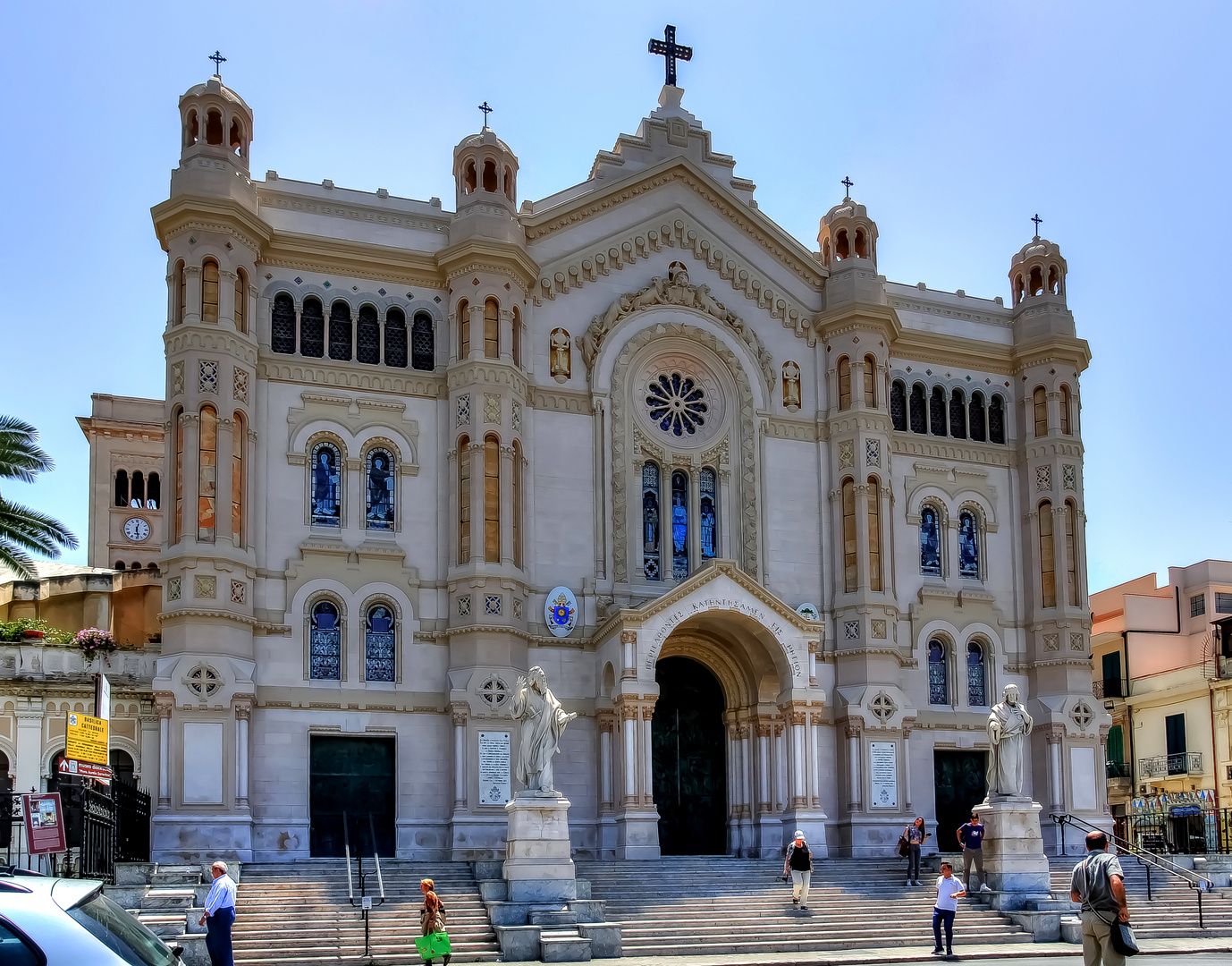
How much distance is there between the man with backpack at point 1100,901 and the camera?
49.1 feet

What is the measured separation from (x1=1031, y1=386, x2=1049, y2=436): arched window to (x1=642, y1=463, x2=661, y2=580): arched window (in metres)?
11.7

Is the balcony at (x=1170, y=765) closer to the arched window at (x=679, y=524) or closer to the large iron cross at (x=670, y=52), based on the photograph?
the arched window at (x=679, y=524)

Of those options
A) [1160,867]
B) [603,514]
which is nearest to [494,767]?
[603,514]

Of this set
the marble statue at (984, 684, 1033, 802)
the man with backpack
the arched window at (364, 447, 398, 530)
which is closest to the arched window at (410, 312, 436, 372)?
the arched window at (364, 447, 398, 530)

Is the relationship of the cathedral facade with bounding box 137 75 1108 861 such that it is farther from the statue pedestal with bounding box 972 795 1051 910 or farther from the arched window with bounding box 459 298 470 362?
the statue pedestal with bounding box 972 795 1051 910

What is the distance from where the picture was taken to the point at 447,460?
1410 inches

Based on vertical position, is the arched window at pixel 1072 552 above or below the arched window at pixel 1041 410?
below

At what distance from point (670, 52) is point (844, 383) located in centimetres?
1043

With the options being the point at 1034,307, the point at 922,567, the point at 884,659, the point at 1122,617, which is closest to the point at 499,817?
the point at 884,659

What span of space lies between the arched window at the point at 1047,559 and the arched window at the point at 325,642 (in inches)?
766

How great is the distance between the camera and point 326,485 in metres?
35.3

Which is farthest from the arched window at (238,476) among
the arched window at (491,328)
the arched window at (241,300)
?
the arched window at (491,328)

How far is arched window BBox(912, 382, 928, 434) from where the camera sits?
4178 centimetres

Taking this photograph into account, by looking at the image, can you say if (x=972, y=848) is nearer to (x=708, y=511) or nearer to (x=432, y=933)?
(x=708, y=511)
